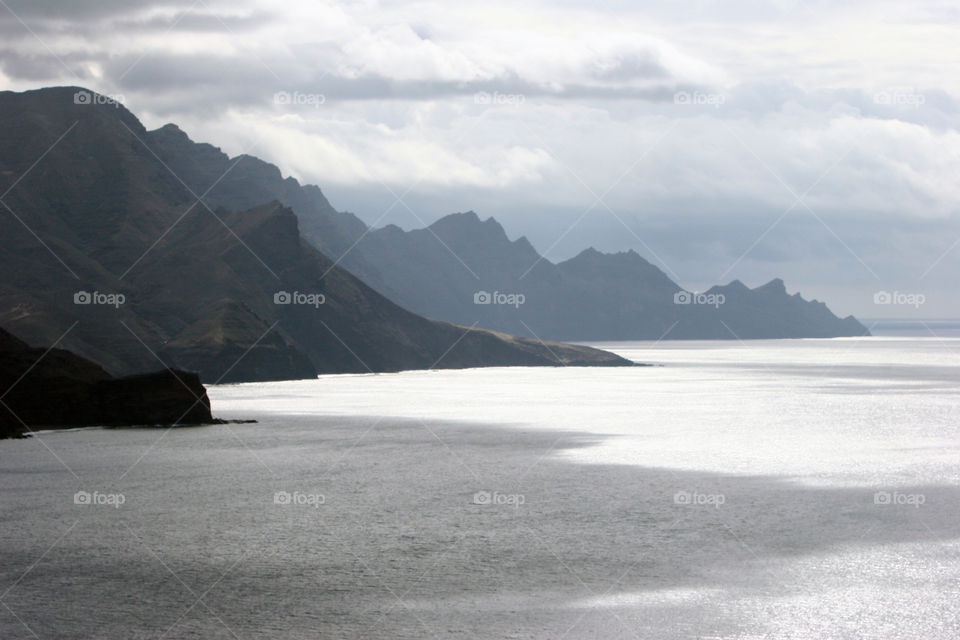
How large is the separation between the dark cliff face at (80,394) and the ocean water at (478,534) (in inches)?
241

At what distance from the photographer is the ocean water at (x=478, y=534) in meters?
27.2

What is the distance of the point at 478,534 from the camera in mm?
39719

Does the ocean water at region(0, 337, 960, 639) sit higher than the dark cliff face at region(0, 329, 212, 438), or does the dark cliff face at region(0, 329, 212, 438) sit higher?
the dark cliff face at region(0, 329, 212, 438)

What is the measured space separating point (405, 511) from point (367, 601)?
16.7m

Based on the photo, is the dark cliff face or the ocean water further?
the dark cliff face

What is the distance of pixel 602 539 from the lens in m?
38.8

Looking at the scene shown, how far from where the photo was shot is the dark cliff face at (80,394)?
8850 cm

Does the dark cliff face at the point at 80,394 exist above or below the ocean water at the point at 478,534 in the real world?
above

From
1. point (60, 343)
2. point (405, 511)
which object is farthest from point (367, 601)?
point (60, 343)

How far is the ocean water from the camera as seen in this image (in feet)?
89.2

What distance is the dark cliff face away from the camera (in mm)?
88500

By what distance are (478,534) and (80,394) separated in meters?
65.4

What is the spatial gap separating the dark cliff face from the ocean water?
20.1ft

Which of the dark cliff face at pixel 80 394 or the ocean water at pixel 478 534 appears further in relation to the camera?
the dark cliff face at pixel 80 394
